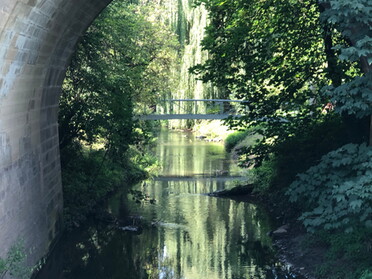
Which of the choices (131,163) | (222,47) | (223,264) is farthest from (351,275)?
(131,163)

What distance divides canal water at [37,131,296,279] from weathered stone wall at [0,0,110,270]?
0.93 m

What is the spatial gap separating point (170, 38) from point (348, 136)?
1172 cm

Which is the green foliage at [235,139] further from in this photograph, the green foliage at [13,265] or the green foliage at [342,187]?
the green foliage at [13,265]

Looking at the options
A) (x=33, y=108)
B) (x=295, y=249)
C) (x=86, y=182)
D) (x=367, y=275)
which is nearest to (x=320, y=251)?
(x=295, y=249)

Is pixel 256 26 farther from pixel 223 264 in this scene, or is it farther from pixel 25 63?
pixel 25 63

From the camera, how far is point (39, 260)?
8414mm

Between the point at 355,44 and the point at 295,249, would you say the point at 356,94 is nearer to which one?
the point at 355,44

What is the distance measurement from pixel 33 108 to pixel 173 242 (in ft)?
13.5

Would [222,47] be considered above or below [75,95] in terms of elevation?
above

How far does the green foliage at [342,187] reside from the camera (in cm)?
598

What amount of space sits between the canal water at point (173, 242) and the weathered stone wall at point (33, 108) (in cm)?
93

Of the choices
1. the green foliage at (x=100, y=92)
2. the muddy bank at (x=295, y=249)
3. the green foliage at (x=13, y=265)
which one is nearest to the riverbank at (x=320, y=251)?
the muddy bank at (x=295, y=249)

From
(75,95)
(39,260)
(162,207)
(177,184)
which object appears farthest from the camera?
(177,184)

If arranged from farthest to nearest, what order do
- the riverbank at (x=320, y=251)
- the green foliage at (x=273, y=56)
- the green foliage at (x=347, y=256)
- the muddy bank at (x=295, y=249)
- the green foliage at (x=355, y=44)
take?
1. the green foliage at (x=273, y=56)
2. the muddy bank at (x=295, y=249)
3. the riverbank at (x=320, y=251)
4. the green foliage at (x=347, y=256)
5. the green foliage at (x=355, y=44)
